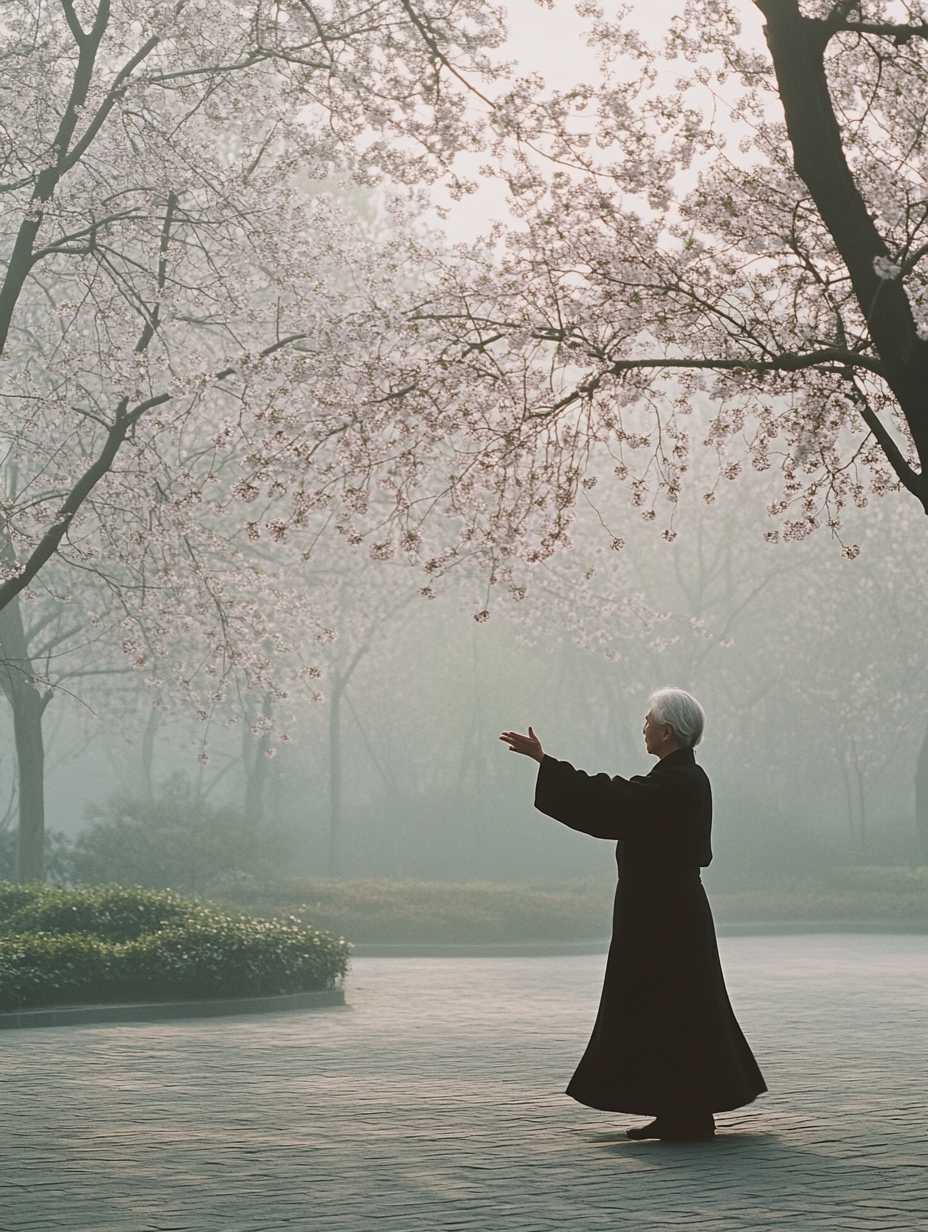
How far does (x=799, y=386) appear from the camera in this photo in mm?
10297

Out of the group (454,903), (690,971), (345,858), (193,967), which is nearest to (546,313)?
(690,971)

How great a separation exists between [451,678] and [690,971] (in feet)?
134

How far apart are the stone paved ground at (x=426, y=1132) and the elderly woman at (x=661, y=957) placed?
254 mm

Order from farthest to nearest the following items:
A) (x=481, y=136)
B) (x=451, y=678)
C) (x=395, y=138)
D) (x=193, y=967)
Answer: (x=451, y=678) → (x=193, y=967) → (x=395, y=138) → (x=481, y=136)

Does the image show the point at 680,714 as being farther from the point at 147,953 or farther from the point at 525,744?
the point at 147,953

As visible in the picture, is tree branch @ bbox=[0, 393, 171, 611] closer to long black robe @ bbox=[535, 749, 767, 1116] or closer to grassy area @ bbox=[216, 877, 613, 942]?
long black robe @ bbox=[535, 749, 767, 1116]

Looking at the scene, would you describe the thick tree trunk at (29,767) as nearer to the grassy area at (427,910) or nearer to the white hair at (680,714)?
→ the grassy area at (427,910)

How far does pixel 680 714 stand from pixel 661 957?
3.73 feet

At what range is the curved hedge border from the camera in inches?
555

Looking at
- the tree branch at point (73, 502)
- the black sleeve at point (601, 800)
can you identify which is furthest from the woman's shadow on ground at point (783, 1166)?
the tree branch at point (73, 502)

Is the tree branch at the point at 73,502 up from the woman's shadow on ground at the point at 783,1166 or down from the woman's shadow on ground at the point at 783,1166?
up

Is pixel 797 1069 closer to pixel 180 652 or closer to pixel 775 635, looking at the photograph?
pixel 180 652

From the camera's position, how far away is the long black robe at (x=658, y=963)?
732cm

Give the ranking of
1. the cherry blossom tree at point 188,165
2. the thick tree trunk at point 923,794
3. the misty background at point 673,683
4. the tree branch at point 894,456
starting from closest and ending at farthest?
1. the tree branch at point 894,456
2. the cherry blossom tree at point 188,165
3. the thick tree trunk at point 923,794
4. the misty background at point 673,683
